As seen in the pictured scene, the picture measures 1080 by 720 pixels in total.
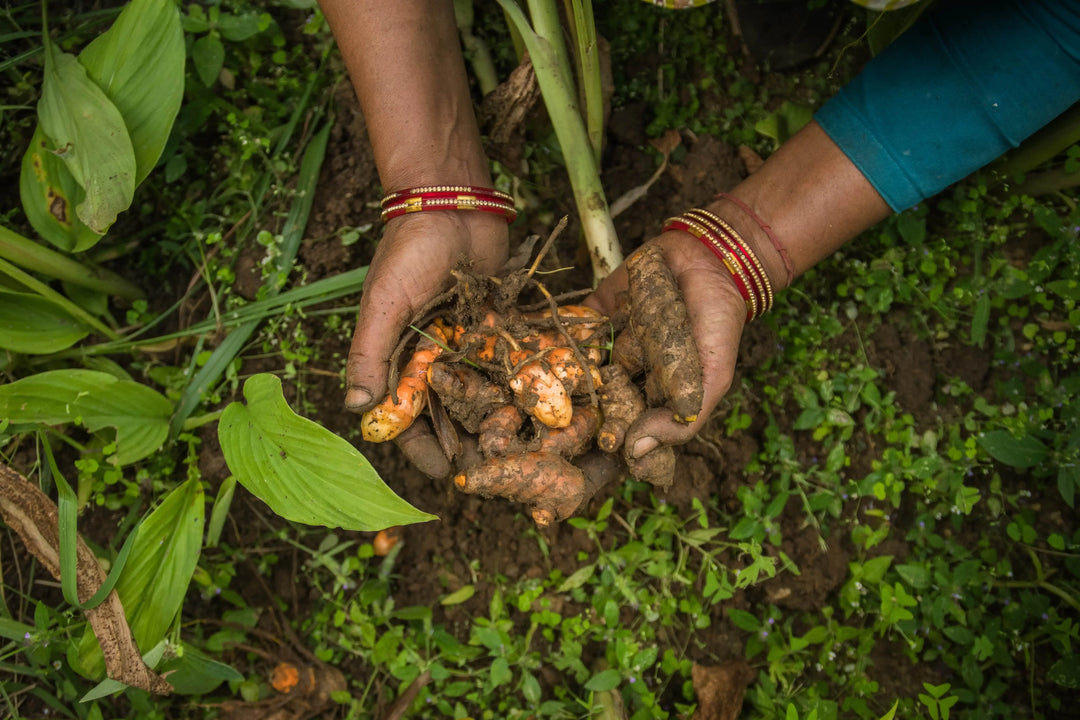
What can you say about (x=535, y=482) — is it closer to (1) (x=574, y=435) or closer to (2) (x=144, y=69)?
(1) (x=574, y=435)

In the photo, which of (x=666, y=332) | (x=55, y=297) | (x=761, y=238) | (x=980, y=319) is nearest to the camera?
(x=666, y=332)

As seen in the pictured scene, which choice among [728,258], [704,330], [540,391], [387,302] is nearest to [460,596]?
[540,391]

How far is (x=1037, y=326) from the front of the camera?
68.8 inches

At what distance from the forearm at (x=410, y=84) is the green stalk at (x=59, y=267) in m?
0.79

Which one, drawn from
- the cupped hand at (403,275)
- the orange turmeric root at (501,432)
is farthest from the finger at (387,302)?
the orange turmeric root at (501,432)

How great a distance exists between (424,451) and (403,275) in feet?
1.12

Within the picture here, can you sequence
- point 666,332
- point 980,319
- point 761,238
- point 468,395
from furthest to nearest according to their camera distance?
point 980,319, point 761,238, point 468,395, point 666,332

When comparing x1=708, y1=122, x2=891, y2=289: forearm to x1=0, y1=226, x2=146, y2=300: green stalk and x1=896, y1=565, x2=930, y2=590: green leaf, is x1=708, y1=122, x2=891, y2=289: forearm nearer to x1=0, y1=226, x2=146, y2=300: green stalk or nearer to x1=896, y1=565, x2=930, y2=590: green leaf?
x1=896, y1=565, x2=930, y2=590: green leaf

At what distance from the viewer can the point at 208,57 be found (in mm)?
1754

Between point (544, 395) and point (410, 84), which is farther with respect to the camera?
point (410, 84)

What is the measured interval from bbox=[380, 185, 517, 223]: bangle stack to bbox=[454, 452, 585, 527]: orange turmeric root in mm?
525

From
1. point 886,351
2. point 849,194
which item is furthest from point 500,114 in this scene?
point 886,351

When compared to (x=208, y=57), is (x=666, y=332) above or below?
below

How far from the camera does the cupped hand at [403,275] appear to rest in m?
1.33
